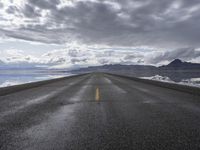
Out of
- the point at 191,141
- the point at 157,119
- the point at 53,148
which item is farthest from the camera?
the point at 157,119

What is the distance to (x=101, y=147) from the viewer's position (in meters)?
4.21

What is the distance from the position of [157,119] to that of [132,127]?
4.46 feet

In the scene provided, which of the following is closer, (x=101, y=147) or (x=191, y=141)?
(x=101, y=147)

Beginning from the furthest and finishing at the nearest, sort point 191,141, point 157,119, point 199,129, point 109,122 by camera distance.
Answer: point 157,119 → point 109,122 → point 199,129 → point 191,141

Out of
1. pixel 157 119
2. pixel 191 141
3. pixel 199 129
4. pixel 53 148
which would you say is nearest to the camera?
pixel 53 148

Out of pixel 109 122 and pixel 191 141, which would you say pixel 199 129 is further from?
pixel 109 122

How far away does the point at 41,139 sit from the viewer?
4832 millimetres

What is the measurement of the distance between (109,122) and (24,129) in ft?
7.69

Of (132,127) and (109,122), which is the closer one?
(132,127)

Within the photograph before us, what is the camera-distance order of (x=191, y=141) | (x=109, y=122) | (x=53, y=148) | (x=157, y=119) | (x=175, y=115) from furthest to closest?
(x=175, y=115)
(x=157, y=119)
(x=109, y=122)
(x=191, y=141)
(x=53, y=148)

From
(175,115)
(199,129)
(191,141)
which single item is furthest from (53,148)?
(175,115)

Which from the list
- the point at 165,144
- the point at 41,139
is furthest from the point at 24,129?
the point at 165,144

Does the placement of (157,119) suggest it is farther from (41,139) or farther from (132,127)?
(41,139)

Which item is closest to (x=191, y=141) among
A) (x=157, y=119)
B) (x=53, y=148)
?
(x=157, y=119)
